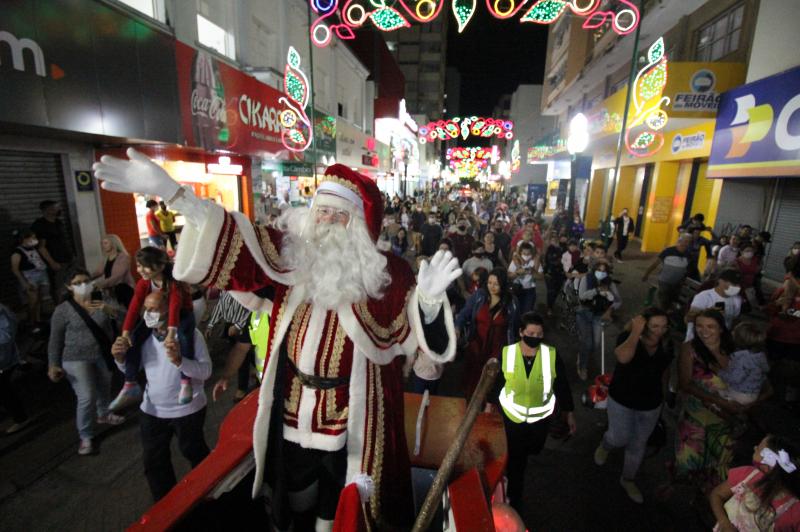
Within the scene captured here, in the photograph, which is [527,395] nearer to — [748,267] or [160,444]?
[160,444]

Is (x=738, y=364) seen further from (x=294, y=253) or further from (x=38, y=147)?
(x=38, y=147)

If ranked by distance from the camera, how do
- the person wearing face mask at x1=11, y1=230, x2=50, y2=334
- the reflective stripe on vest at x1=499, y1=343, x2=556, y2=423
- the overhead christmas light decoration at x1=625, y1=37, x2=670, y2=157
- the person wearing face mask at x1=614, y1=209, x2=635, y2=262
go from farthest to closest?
the person wearing face mask at x1=614, y1=209, x2=635, y2=262 → the overhead christmas light decoration at x1=625, y1=37, x2=670, y2=157 → the person wearing face mask at x1=11, y1=230, x2=50, y2=334 → the reflective stripe on vest at x1=499, y1=343, x2=556, y2=423

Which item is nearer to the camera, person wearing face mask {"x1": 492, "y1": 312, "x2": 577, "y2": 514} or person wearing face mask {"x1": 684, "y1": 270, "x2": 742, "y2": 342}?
person wearing face mask {"x1": 492, "y1": 312, "x2": 577, "y2": 514}

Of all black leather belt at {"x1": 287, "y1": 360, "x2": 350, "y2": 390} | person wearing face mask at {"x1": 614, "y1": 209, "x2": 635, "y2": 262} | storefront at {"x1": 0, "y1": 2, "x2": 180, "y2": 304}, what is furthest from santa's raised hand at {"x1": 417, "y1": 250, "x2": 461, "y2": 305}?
person wearing face mask at {"x1": 614, "y1": 209, "x2": 635, "y2": 262}

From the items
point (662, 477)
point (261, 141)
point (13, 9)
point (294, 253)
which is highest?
point (13, 9)

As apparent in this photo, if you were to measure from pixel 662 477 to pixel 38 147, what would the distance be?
9654 millimetres

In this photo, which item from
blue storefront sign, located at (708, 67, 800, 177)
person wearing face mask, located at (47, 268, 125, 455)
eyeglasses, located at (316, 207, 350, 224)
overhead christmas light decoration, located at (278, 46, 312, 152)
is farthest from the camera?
overhead christmas light decoration, located at (278, 46, 312, 152)

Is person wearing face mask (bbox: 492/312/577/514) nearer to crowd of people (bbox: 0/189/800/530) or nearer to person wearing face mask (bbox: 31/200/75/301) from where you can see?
crowd of people (bbox: 0/189/800/530)

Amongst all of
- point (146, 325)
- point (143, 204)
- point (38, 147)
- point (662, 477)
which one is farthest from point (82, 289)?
point (143, 204)

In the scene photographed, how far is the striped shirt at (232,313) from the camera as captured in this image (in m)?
3.94

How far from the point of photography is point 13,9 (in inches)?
195

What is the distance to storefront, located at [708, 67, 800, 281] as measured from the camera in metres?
7.65

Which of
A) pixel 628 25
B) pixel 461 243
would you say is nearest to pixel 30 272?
pixel 461 243

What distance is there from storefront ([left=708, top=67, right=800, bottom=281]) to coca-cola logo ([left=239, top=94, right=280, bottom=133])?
38.2 ft
